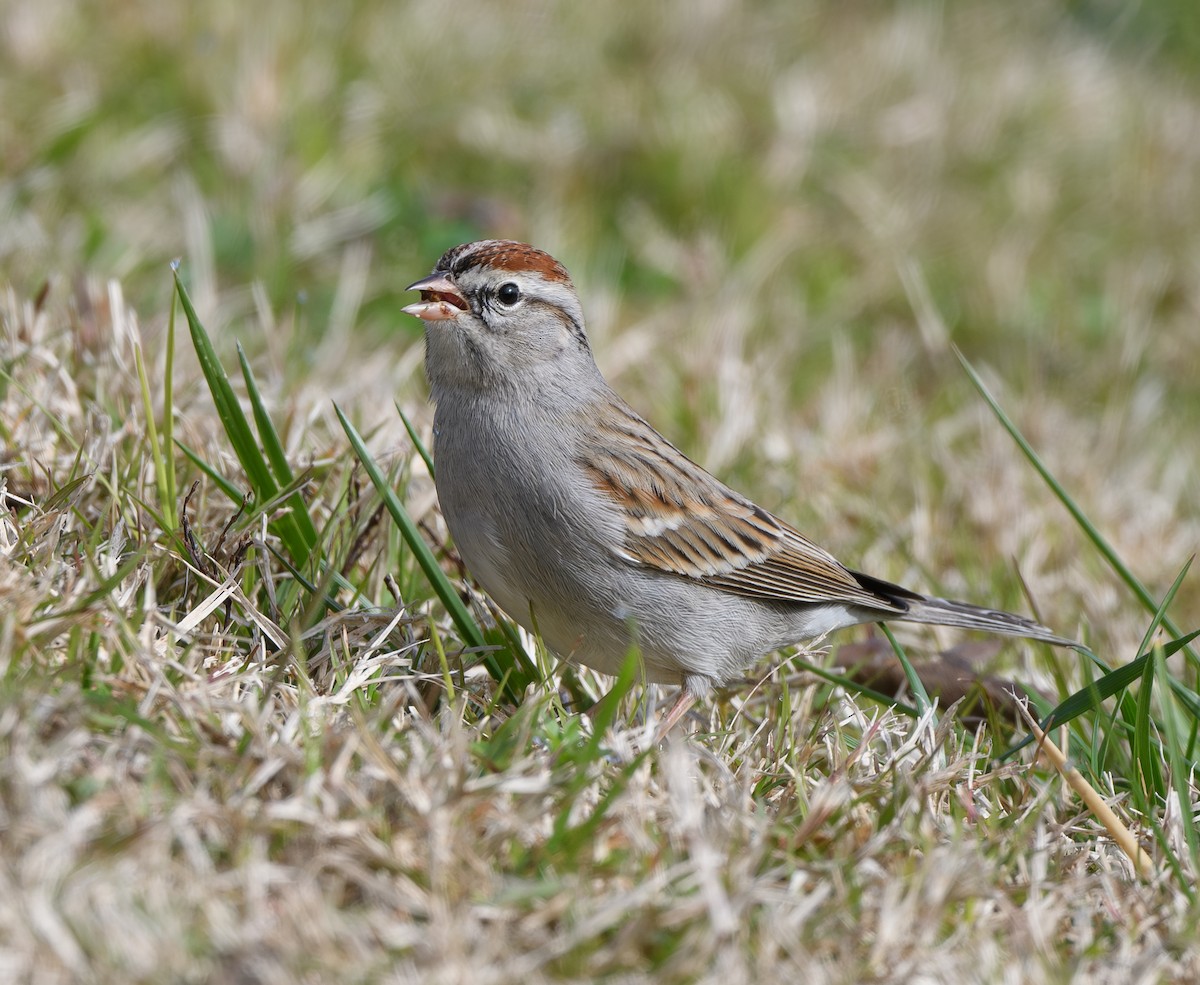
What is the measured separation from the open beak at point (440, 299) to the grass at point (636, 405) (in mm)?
507

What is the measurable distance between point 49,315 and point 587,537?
1984 millimetres

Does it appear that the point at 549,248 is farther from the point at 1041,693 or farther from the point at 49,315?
the point at 1041,693

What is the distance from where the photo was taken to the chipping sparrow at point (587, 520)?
143 inches

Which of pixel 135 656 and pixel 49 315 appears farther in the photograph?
pixel 49 315

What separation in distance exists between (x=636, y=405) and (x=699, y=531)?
6.32 ft

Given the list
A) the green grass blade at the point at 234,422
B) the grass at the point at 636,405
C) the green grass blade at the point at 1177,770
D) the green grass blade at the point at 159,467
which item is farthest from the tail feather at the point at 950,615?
the green grass blade at the point at 159,467

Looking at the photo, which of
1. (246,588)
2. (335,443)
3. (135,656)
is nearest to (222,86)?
(335,443)

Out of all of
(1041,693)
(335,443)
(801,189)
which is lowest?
(1041,693)

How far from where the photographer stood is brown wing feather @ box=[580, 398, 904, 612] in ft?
12.5

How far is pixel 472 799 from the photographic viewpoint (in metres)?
2.63

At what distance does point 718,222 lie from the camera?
7297 millimetres

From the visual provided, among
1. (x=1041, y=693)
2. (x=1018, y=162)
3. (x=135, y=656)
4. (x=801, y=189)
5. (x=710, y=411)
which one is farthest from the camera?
(x=1018, y=162)

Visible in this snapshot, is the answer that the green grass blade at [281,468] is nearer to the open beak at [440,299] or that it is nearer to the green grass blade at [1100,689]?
the open beak at [440,299]

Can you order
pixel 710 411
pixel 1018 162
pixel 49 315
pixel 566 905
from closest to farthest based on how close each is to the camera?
1. pixel 566 905
2. pixel 49 315
3. pixel 710 411
4. pixel 1018 162
